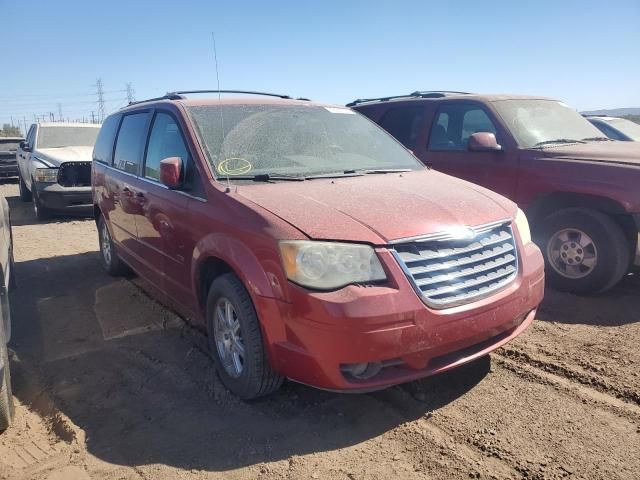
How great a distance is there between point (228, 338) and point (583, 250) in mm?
3418

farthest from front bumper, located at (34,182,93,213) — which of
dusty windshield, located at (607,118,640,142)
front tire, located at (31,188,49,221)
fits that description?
dusty windshield, located at (607,118,640,142)

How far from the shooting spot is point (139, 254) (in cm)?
459

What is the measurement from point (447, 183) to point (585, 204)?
1937mm

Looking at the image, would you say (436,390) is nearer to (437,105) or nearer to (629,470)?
(629,470)

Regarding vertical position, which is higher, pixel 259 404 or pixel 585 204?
pixel 585 204

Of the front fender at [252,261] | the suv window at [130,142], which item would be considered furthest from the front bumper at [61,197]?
the front fender at [252,261]

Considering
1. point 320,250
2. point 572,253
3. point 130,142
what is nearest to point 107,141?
point 130,142

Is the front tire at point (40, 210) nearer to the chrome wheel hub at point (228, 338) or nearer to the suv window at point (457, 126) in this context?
the suv window at point (457, 126)

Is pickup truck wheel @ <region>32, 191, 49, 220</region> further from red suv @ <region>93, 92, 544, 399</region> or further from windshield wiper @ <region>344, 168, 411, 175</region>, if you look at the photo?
windshield wiper @ <region>344, 168, 411, 175</region>

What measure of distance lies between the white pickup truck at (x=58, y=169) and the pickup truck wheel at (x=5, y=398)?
19.8ft

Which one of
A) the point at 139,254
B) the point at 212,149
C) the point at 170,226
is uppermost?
the point at 212,149

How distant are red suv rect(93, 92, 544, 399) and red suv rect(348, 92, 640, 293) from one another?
1.56 metres

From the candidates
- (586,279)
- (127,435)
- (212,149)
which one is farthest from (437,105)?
(127,435)

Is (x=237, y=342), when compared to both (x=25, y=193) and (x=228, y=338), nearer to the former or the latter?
(x=228, y=338)
